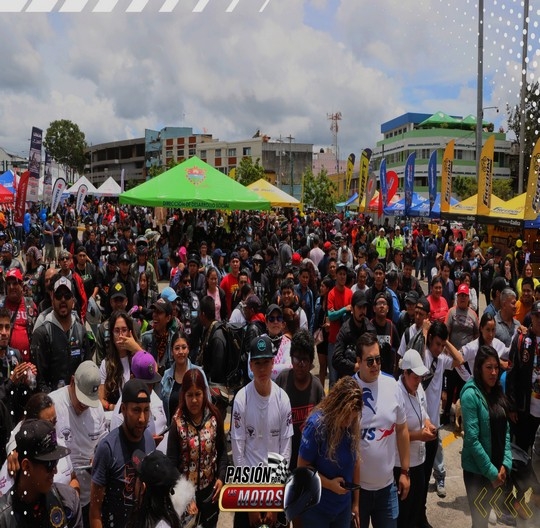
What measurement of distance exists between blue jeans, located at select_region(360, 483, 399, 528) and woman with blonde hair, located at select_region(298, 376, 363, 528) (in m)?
0.25

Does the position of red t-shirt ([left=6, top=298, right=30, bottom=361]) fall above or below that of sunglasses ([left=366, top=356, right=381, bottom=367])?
below

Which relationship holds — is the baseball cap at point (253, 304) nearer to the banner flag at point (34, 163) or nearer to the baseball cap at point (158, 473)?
the baseball cap at point (158, 473)

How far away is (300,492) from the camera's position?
2277 millimetres

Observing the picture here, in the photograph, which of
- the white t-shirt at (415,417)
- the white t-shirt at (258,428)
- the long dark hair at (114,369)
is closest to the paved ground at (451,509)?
the white t-shirt at (415,417)

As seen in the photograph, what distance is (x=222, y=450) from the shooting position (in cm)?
338

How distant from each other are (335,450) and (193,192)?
462 inches

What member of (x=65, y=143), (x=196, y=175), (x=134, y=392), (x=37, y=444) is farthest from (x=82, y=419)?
(x=65, y=143)

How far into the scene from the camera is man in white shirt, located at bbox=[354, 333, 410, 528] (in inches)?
136

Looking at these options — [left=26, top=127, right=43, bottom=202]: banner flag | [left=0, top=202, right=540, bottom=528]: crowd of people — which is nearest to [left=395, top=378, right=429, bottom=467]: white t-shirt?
[left=0, top=202, right=540, bottom=528]: crowd of people

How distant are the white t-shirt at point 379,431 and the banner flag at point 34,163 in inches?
502

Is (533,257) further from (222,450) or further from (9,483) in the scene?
(9,483)

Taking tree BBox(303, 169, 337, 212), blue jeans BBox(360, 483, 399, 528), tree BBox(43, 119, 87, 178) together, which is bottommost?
blue jeans BBox(360, 483, 399, 528)

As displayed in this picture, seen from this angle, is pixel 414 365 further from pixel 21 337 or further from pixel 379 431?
pixel 21 337

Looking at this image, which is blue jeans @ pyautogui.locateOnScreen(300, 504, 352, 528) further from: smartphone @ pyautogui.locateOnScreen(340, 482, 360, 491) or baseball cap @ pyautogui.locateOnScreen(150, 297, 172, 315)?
baseball cap @ pyautogui.locateOnScreen(150, 297, 172, 315)
